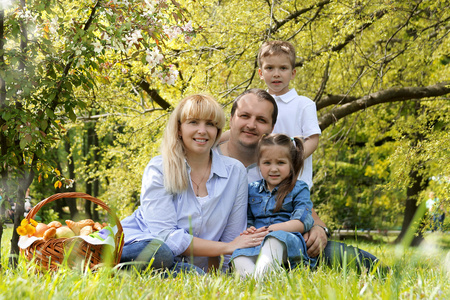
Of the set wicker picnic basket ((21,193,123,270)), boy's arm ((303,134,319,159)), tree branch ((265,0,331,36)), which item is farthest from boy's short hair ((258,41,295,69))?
tree branch ((265,0,331,36))

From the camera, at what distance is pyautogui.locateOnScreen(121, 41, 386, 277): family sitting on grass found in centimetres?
280

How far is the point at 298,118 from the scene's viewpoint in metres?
3.79

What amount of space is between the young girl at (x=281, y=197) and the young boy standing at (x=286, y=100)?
475mm

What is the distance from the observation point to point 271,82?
3840 mm

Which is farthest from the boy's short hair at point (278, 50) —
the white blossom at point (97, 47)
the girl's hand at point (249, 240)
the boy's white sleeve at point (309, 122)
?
the girl's hand at point (249, 240)

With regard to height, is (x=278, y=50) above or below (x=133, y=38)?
below

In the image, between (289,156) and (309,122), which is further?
(309,122)

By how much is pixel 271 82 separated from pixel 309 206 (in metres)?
1.24

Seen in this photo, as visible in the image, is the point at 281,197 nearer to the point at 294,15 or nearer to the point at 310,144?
the point at 310,144

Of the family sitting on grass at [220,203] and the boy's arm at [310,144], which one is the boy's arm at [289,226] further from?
the boy's arm at [310,144]

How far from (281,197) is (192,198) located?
1.92ft

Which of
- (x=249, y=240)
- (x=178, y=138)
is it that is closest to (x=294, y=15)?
(x=178, y=138)

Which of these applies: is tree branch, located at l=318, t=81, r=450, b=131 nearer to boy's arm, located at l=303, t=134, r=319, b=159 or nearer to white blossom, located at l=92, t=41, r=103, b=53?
boy's arm, located at l=303, t=134, r=319, b=159

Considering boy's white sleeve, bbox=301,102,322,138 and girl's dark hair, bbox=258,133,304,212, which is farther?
boy's white sleeve, bbox=301,102,322,138
